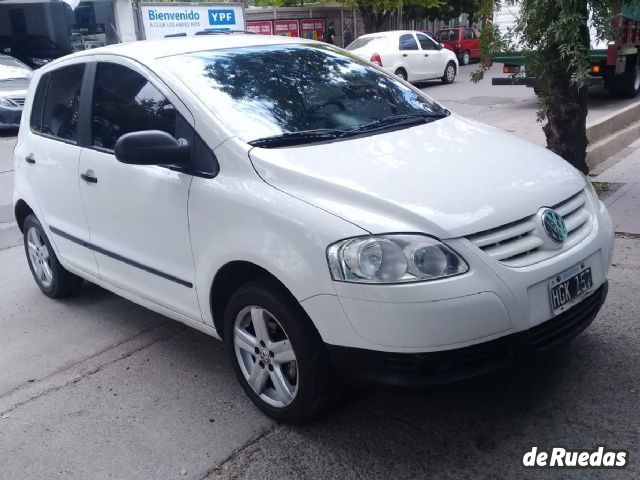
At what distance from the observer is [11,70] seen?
52.9 feet

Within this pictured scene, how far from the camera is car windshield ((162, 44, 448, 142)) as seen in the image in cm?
360

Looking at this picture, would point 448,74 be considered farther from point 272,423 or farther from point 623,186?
point 272,423

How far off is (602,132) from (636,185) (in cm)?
223

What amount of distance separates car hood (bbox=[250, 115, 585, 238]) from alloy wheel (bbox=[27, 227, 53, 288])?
2725 millimetres

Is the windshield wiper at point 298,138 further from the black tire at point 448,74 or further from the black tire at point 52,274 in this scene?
the black tire at point 448,74

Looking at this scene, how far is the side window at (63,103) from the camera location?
455 centimetres

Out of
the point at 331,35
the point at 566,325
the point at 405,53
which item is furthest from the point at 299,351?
the point at 331,35

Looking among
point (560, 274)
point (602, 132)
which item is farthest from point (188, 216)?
point (602, 132)

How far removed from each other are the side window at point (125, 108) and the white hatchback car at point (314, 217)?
0.01m

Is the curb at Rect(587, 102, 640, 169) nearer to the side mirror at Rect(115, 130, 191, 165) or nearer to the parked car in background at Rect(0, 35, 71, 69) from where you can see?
the side mirror at Rect(115, 130, 191, 165)

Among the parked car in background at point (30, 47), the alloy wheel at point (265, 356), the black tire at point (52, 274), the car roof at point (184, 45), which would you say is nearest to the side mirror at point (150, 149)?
the car roof at point (184, 45)

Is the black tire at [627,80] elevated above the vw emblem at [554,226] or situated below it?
below

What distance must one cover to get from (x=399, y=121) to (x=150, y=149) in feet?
4.54

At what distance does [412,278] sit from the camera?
278 cm
